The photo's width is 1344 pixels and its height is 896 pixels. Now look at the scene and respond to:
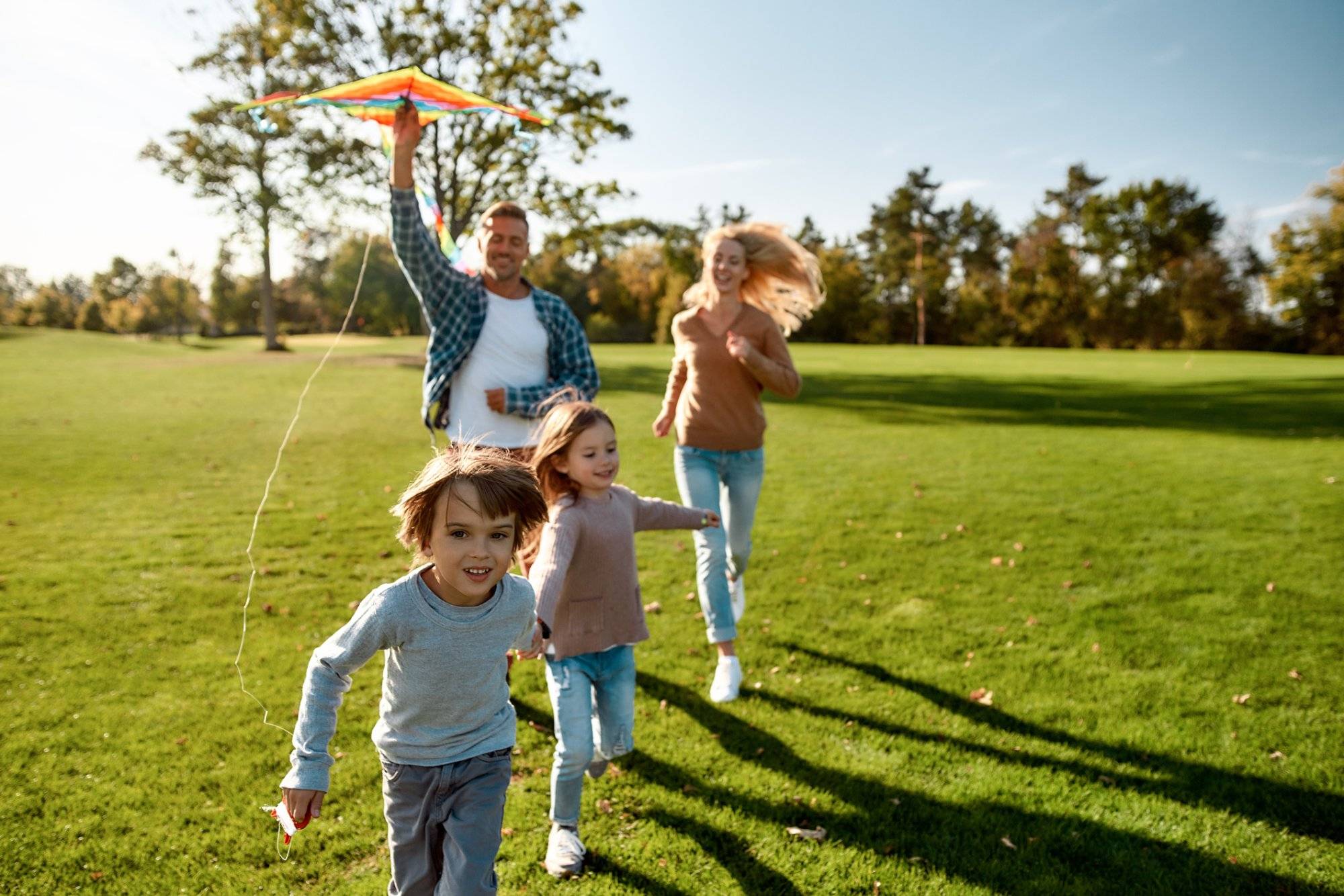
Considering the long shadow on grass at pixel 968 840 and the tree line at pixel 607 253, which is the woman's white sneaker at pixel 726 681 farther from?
the tree line at pixel 607 253

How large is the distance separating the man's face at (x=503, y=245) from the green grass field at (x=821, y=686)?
245cm

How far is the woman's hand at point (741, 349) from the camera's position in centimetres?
510

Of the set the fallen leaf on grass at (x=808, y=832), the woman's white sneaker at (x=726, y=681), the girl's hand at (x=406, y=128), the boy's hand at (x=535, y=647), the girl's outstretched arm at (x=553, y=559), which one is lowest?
the fallen leaf on grass at (x=808, y=832)

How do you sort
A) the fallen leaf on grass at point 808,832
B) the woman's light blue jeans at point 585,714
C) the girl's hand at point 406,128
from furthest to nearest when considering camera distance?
the girl's hand at point 406,128 → the fallen leaf on grass at point 808,832 → the woman's light blue jeans at point 585,714

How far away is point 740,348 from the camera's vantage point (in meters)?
5.10

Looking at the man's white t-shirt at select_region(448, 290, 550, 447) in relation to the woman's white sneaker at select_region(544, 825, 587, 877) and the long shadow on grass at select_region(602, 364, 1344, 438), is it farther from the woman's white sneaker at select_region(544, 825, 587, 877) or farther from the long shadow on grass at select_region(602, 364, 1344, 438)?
the long shadow on grass at select_region(602, 364, 1344, 438)

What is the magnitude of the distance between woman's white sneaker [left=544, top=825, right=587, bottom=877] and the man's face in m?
2.66

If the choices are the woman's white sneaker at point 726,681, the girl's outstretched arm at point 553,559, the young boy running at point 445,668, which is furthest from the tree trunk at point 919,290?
the young boy running at point 445,668

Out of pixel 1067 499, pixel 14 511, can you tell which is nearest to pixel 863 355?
pixel 1067 499

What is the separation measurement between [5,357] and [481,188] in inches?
900

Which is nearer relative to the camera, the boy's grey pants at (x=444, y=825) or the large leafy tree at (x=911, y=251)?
the boy's grey pants at (x=444, y=825)

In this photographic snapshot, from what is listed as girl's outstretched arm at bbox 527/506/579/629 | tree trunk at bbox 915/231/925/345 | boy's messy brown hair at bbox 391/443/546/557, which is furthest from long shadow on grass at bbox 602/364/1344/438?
tree trunk at bbox 915/231/925/345

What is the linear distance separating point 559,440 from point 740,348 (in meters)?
1.88

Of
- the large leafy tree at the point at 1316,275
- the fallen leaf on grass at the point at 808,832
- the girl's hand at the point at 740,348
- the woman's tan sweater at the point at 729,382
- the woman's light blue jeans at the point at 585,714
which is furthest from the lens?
the large leafy tree at the point at 1316,275
